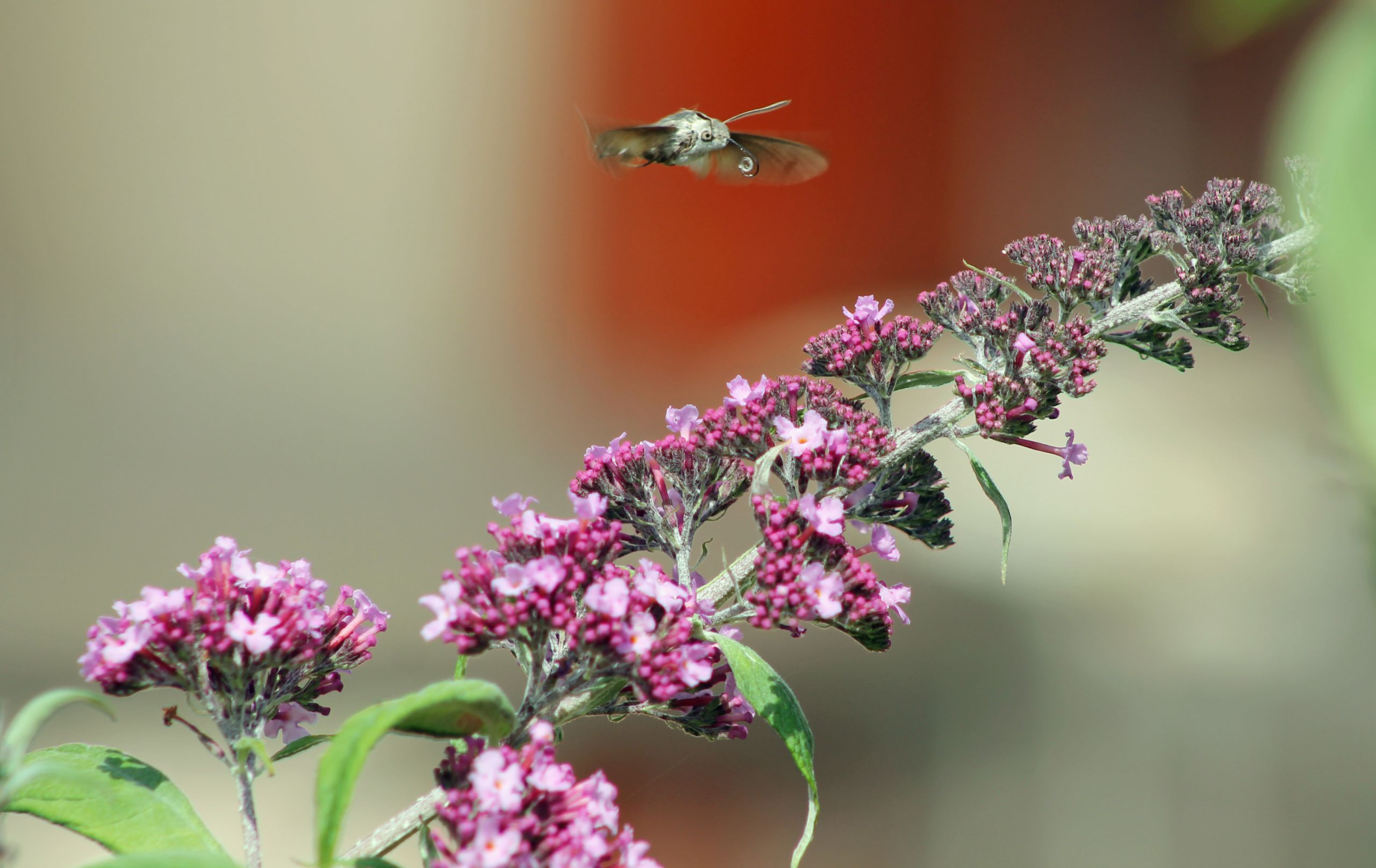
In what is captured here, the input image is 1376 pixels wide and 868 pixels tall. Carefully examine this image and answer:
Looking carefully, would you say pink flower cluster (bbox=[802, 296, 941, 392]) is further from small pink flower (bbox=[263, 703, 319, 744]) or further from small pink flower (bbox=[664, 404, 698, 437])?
small pink flower (bbox=[263, 703, 319, 744])

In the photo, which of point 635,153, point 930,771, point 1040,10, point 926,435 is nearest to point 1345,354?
point 926,435

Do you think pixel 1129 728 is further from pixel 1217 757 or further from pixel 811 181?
pixel 811 181

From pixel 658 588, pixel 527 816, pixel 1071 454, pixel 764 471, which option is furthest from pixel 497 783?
pixel 1071 454

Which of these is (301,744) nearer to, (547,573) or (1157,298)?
(547,573)

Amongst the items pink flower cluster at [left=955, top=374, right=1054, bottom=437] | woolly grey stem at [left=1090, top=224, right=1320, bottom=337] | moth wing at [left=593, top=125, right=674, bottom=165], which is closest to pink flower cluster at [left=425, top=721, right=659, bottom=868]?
pink flower cluster at [left=955, top=374, right=1054, bottom=437]

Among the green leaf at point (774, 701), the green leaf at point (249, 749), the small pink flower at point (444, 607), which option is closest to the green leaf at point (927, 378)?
the green leaf at point (774, 701)
